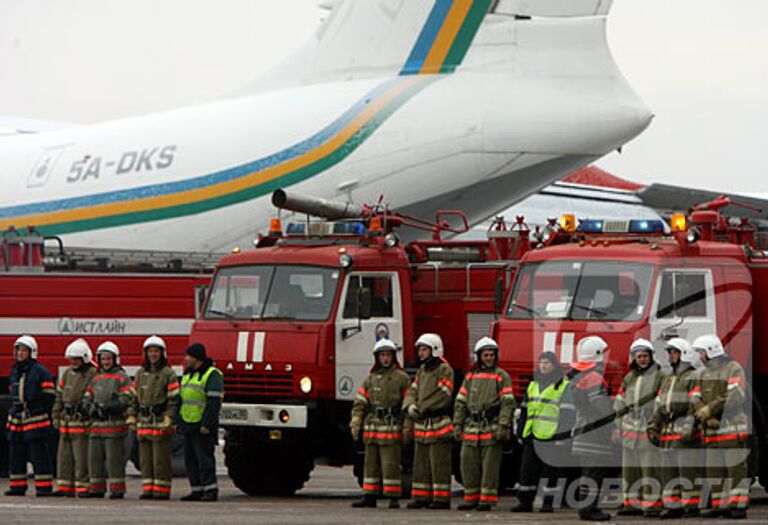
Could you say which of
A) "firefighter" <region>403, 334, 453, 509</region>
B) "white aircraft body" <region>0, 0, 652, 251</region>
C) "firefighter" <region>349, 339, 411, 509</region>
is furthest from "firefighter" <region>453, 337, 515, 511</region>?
"white aircraft body" <region>0, 0, 652, 251</region>

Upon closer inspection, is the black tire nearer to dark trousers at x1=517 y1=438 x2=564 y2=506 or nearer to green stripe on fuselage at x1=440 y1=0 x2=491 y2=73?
dark trousers at x1=517 y1=438 x2=564 y2=506

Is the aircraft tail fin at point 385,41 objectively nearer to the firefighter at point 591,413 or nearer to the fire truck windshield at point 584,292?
the fire truck windshield at point 584,292

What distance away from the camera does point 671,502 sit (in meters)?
17.2

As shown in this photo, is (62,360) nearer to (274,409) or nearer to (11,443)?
(11,443)

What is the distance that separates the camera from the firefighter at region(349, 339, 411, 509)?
18844mm

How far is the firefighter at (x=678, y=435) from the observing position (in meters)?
17.3

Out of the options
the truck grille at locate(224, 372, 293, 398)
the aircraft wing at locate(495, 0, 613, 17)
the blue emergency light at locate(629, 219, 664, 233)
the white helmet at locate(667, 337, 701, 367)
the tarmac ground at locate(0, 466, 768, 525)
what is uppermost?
the aircraft wing at locate(495, 0, 613, 17)

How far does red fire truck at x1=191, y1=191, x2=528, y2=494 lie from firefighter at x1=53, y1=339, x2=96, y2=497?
1389mm

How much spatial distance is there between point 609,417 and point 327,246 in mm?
4941

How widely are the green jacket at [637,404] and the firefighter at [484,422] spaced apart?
3.87 feet

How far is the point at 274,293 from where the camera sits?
67.6 feet

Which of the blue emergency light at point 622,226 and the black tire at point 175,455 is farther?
the black tire at point 175,455

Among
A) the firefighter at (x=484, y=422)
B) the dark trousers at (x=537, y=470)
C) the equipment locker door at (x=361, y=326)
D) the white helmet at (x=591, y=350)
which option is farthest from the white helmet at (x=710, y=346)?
the equipment locker door at (x=361, y=326)

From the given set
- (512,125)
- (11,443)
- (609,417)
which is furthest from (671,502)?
(512,125)
